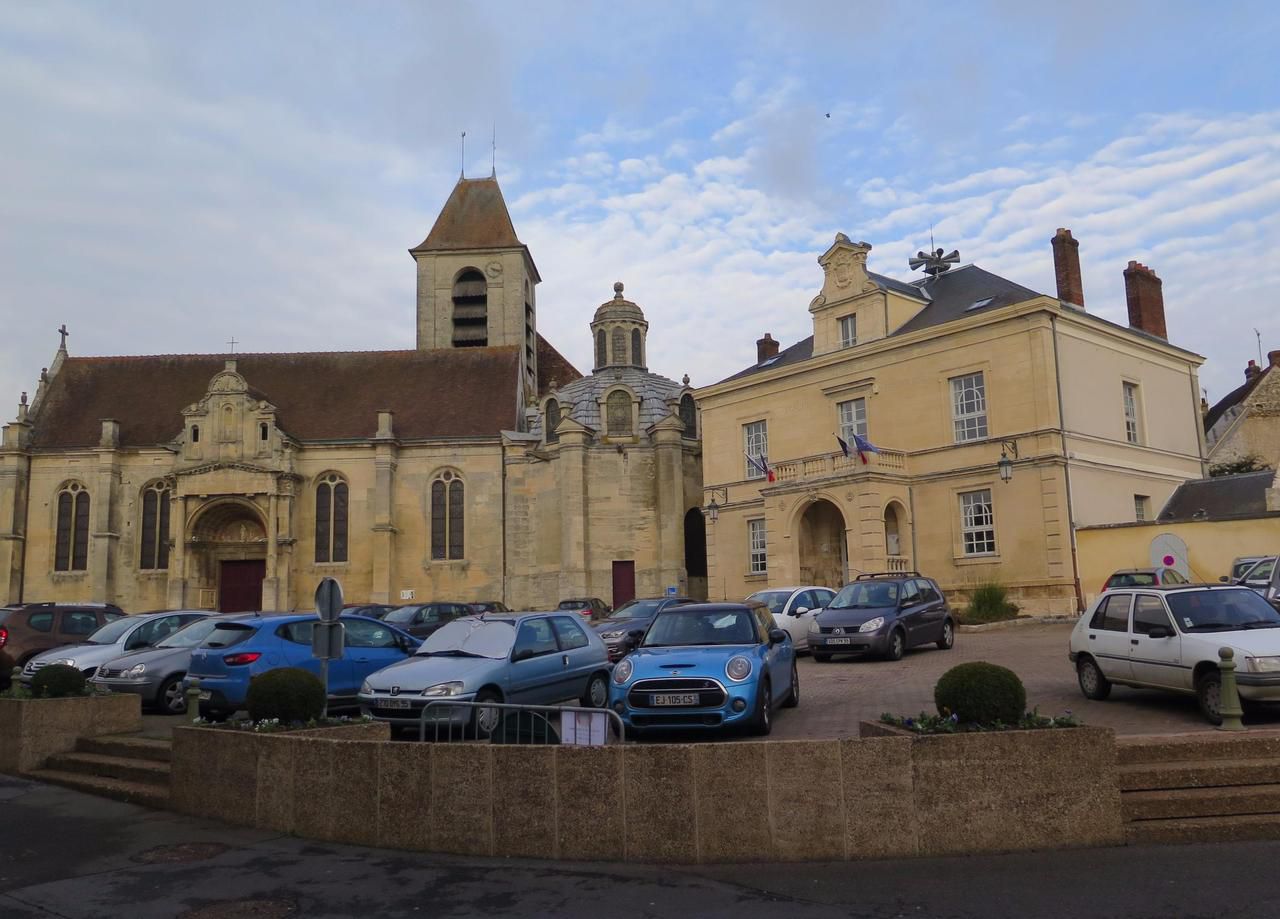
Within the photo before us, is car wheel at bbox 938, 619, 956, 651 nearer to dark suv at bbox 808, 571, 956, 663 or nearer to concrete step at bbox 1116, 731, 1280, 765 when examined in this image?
dark suv at bbox 808, 571, 956, 663

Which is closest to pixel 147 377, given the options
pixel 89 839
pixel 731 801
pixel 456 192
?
pixel 456 192

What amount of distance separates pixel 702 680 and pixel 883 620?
8855mm

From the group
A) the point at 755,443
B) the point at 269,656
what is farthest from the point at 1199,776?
the point at 755,443

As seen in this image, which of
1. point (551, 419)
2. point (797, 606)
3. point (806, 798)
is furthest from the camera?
point (551, 419)

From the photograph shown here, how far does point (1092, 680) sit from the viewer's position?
12680 mm

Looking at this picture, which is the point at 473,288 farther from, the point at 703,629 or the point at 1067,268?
the point at 703,629

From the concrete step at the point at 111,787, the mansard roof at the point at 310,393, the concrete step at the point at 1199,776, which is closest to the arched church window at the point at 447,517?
the mansard roof at the point at 310,393

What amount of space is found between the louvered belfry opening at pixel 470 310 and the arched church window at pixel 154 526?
16825 mm

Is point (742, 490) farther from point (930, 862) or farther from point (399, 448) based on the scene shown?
point (930, 862)

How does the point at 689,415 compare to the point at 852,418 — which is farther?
the point at 689,415

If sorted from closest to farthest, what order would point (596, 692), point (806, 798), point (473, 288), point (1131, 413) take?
point (806, 798) < point (596, 692) < point (1131, 413) < point (473, 288)

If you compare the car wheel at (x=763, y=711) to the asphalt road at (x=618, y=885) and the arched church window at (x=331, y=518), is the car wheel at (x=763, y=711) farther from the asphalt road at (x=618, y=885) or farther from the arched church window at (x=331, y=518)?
the arched church window at (x=331, y=518)

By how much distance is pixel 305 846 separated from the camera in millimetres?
8445

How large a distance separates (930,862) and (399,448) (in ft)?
130
